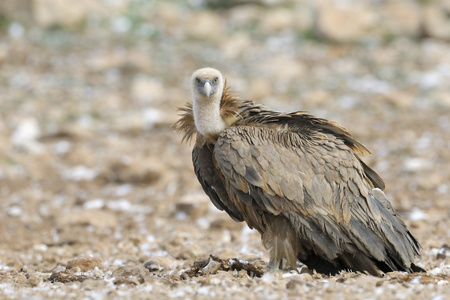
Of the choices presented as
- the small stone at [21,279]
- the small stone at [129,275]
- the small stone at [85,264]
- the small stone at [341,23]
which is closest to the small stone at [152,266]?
the small stone at [85,264]

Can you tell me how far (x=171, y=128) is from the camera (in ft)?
52.5

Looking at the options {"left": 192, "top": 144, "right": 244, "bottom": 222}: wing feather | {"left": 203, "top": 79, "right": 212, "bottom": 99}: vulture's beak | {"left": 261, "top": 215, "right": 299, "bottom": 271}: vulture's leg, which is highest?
{"left": 203, "top": 79, "right": 212, "bottom": 99}: vulture's beak

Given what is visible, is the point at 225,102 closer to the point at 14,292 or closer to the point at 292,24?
the point at 14,292

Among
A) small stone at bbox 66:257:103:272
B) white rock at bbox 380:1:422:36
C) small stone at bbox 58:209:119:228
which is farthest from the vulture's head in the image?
white rock at bbox 380:1:422:36

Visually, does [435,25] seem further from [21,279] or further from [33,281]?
[33,281]

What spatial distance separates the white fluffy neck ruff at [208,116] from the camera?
20.5 ft

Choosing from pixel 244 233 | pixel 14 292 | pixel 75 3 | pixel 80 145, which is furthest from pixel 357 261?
pixel 75 3

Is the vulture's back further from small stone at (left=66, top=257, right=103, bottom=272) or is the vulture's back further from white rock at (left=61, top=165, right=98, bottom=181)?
white rock at (left=61, top=165, right=98, bottom=181)

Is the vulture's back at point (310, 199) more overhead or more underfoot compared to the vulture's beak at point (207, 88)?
more underfoot

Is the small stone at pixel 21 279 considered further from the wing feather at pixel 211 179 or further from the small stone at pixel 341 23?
the small stone at pixel 341 23

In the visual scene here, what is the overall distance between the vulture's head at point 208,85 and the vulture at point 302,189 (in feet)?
0.05

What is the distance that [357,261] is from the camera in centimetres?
607

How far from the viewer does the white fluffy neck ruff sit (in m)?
6.25

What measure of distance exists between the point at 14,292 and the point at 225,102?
2.60 metres
